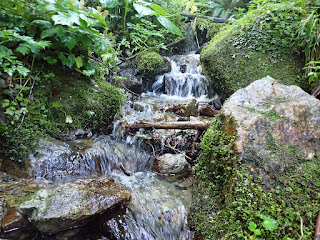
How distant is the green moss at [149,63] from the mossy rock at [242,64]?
2010 millimetres

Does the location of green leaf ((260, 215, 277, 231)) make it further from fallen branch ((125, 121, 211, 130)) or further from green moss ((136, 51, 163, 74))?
green moss ((136, 51, 163, 74))

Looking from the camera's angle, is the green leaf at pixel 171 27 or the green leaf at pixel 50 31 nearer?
the green leaf at pixel 171 27

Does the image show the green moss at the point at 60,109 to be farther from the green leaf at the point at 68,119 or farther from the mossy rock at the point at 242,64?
the mossy rock at the point at 242,64

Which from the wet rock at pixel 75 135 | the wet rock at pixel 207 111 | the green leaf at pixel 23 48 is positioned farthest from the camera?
the wet rock at pixel 207 111

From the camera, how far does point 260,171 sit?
1708mm

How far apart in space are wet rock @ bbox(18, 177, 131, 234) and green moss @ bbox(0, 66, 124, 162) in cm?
97

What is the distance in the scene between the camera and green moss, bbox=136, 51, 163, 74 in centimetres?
678

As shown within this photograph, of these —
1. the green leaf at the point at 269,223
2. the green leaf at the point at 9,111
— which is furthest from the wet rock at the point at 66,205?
the green leaf at the point at 269,223

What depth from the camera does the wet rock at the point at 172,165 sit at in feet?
10.7

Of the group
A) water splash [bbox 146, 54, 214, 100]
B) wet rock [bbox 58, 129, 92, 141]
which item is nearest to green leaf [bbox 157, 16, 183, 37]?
wet rock [bbox 58, 129, 92, 141]

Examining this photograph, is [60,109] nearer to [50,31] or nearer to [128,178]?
[50,31]

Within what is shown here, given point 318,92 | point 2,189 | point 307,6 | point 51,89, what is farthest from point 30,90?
point 307,6

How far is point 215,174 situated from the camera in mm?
2031

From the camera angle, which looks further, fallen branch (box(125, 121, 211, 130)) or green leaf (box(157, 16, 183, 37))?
fallen branch (box(125, 121, 211, 130))
